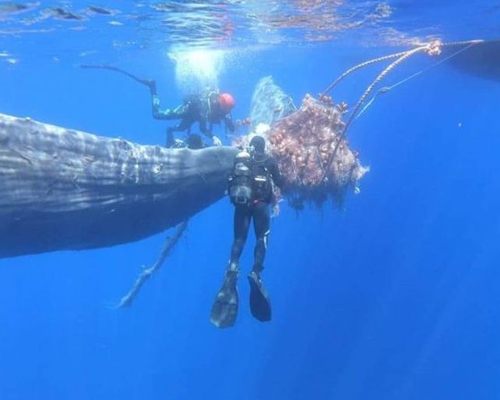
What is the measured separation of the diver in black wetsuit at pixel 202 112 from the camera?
1089 centimetres

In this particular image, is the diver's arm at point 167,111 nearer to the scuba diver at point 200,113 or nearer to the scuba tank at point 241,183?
the scuba diver at point 200,113

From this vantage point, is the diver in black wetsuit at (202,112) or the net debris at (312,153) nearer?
the net debris at (312,153)

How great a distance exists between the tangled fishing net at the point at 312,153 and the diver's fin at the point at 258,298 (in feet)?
8.63

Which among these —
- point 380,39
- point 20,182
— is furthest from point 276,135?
point 380,39

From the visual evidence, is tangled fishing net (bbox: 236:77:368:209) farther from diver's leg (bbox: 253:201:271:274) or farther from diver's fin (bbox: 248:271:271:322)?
diver's fin (bbox: 248:271:271:322)

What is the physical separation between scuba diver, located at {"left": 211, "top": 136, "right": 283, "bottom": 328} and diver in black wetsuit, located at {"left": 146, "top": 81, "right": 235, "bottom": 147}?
9.41 ft

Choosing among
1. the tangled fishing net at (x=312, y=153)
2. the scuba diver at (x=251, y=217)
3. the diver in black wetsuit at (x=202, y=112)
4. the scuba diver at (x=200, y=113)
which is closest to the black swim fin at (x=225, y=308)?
the scuba diver at (x=251, y=217)

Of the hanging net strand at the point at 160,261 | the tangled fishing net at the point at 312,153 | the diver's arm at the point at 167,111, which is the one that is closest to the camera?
the tangled fishing net at the point at 312,153

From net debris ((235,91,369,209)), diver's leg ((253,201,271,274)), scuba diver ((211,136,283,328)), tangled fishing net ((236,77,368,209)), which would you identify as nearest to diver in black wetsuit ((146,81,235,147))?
tangled fishing net ((236,77,368,209))

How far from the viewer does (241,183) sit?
7062 millimetres

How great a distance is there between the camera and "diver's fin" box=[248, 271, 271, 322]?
21.3 ft

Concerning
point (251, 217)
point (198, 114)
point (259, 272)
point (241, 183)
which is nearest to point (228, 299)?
point (259, 272)

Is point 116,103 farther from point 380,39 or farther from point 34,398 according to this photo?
point 380,39

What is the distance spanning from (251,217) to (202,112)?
5.22 metres
